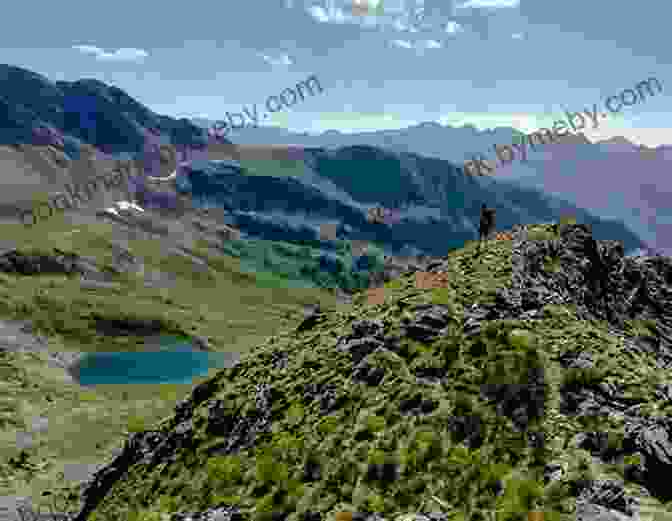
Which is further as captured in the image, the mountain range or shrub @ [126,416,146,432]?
shrub @ [126,416,146,432]

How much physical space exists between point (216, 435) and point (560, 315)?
23.7 metres

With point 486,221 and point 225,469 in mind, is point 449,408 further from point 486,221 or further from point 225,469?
point 486,221

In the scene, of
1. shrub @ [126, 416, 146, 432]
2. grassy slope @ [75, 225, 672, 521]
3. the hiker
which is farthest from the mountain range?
shrub @ [126, 416, 146, 432]

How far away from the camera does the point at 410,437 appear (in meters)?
29.7

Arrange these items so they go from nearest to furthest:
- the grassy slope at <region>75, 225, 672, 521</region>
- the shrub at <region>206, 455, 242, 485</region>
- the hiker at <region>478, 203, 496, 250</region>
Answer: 1. the grassy slope at <region>75, 225, 672, 521</region>
2. the shrub at <region>206, 455, 242, 485</region>
3. the hiker at <region>478, 203, 496, 250</region>

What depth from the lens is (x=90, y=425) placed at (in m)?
107

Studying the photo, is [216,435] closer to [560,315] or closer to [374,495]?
[374,495]

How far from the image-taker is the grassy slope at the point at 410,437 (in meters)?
26.2

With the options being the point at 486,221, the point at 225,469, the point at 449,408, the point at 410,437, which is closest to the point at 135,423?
the point at 486,221

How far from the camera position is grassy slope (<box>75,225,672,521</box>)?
26234mm

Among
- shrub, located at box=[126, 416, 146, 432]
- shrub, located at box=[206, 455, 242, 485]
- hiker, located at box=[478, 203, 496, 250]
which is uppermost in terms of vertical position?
hiker, located at box=[478, 203, 496, 250]

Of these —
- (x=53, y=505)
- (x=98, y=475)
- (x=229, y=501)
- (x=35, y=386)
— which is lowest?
(x=35, y=386)

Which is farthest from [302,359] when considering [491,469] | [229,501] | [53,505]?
[53,505]

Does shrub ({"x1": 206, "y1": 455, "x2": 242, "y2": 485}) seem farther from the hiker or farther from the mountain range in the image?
the hiker
